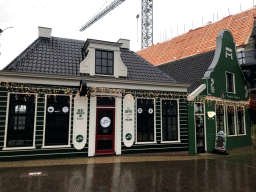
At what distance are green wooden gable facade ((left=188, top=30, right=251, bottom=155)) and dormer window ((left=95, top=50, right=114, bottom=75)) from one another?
16.3 feet

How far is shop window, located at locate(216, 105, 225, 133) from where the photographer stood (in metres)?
12.8

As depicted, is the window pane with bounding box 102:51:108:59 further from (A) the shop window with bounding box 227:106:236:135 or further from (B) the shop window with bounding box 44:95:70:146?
(A) the shop window with bounding box 227:106:236:135

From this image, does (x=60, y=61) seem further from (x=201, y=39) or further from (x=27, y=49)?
(x=201, y=39)

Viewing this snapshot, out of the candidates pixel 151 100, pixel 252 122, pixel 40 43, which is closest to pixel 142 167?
pixel 151 100

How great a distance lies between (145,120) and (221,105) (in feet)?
19.2

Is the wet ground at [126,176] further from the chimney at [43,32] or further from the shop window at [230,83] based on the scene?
the chimney at [43,32]

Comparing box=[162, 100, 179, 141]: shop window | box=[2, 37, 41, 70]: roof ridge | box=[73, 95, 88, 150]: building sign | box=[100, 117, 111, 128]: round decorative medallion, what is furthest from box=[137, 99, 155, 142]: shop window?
box=[2, 37, 41, 70]: roof ridge

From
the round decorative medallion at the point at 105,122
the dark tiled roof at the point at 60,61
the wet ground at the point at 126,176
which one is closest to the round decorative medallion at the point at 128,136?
the round decorative medallion at the point at 105,122

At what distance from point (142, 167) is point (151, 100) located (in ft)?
13.4

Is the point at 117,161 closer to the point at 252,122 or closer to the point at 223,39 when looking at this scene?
the point at 223,39

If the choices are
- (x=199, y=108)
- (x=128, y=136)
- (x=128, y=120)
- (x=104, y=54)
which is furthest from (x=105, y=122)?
(x=199, y=108)

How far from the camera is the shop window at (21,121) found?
8609 millimetres

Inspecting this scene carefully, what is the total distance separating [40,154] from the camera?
8828mm

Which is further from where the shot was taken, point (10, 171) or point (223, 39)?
point (223, 39)
